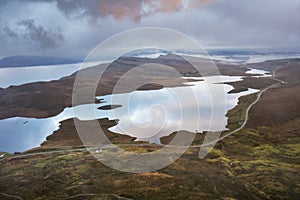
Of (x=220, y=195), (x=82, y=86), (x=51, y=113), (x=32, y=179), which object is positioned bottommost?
(x=220, y=195)

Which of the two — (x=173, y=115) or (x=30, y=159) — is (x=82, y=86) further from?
(x=30, y=159)

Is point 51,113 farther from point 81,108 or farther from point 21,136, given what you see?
point 21,136

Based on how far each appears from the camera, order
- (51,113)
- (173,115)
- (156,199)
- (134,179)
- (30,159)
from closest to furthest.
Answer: (156,199) → (134,179) → (30,159) → (173,115) → (51,113)

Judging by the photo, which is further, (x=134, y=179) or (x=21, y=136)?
(x=21, y=136)

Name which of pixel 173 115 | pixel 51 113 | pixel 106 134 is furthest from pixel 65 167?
pixel 51 113

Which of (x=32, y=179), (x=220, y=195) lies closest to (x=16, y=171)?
(x=32, y=179)

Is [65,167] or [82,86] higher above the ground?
[82,86]

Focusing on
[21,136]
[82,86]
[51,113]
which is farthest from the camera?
[82,86]
